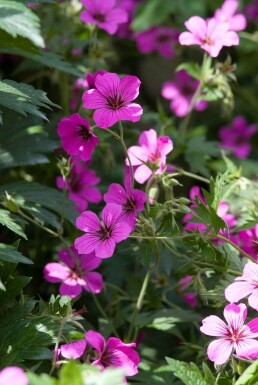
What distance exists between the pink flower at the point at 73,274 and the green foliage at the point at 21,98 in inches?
13.2

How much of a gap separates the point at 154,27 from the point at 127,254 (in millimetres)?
1102

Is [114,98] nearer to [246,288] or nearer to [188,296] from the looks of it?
[246,288]

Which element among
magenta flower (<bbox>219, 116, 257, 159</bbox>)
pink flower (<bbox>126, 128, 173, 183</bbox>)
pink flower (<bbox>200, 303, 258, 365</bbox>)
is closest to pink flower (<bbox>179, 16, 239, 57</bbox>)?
pink flower (<bbox>126, 128, 173, 183</bbox>)

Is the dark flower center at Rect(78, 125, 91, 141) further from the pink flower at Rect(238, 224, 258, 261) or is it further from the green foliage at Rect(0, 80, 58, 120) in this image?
the pink flower at Rect(238, 224, 258, 261)

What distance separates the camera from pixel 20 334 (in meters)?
1.25

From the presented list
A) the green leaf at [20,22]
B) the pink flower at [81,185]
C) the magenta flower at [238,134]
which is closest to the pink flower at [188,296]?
the pink flower at [81,185]

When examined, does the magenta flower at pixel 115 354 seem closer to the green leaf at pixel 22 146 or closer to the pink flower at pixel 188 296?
the pink flower at pixel 188 296

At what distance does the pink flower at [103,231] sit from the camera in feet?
4.28

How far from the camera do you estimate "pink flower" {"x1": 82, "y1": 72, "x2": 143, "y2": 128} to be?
1.34m

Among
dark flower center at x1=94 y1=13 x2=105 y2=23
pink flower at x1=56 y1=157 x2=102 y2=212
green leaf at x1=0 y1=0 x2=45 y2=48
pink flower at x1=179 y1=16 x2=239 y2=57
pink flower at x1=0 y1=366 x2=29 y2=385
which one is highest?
green leaf at x1=0 y1=0 x2=45 y2=48

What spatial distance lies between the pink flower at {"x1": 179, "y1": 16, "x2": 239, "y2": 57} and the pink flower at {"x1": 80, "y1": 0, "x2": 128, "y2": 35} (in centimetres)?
26

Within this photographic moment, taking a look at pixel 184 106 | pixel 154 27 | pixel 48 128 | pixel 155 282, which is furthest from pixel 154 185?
pixel 154 27

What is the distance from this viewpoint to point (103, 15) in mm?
1851

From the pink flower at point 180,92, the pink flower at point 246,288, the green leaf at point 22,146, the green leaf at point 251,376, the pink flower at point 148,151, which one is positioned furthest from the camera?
the pink flower at point 180,92
